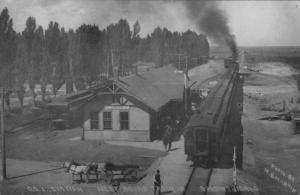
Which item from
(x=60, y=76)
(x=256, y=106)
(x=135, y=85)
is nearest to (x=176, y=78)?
(x=256, y=106)

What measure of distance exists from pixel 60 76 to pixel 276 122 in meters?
31.3

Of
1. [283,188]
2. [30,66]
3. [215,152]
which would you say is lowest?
[283,188]

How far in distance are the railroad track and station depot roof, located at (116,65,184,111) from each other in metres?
7.54

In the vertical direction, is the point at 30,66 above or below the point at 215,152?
above

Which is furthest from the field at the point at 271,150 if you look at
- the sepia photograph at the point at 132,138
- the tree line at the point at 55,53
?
the tree line at the point at 55,53

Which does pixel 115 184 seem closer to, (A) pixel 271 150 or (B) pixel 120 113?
(B) pixel 120 113

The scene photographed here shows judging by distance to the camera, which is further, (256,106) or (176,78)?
(256,106)

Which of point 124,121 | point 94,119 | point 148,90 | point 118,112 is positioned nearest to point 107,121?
point 94,119

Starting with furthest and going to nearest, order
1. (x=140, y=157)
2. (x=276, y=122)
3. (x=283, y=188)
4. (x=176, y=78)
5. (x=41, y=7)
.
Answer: (x=176, y=78) → (x=276, y=122) → (x=140, y=157) → (x=41, y=7) → (x=283, y=188)

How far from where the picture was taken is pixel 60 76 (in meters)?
51.2

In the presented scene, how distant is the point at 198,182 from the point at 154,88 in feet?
51.2

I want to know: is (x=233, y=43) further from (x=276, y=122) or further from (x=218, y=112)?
(x=218, y=112)

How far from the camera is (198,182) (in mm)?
16812

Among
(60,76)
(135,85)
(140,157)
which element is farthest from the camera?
(60,76)
